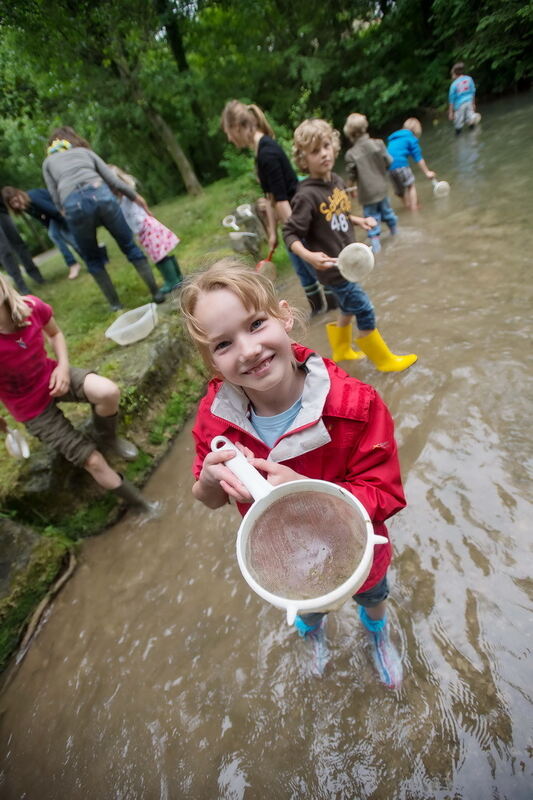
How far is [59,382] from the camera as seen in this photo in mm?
2246

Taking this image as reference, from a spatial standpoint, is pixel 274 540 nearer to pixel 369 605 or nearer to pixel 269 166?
pixel 369 605

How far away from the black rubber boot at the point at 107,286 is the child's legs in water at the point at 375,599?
3.82 metres

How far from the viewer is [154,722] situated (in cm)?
166

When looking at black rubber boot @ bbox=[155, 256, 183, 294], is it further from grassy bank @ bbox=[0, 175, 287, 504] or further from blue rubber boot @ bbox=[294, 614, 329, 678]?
blue rubber boot @ bbox=[294, 614, 329, 678]

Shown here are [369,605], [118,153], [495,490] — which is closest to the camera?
[369,605]

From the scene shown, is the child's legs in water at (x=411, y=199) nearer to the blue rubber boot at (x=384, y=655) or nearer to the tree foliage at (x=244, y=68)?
the blue rubber boot at (x=384, y=655)

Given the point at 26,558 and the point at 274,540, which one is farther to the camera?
the point at 26,558

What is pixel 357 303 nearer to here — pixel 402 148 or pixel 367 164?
pixel 367 164

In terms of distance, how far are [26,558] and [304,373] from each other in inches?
81.4

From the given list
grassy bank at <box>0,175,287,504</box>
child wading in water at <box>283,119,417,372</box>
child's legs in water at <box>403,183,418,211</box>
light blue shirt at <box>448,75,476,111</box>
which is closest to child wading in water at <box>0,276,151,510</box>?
grassy bank at <box>0,175,287,504</box>

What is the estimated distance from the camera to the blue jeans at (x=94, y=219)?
346 cm

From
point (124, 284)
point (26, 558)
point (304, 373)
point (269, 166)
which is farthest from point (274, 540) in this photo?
point (124, 284)

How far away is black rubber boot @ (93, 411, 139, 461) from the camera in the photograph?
2.52 meters

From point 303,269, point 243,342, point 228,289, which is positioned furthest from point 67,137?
point 243,342
